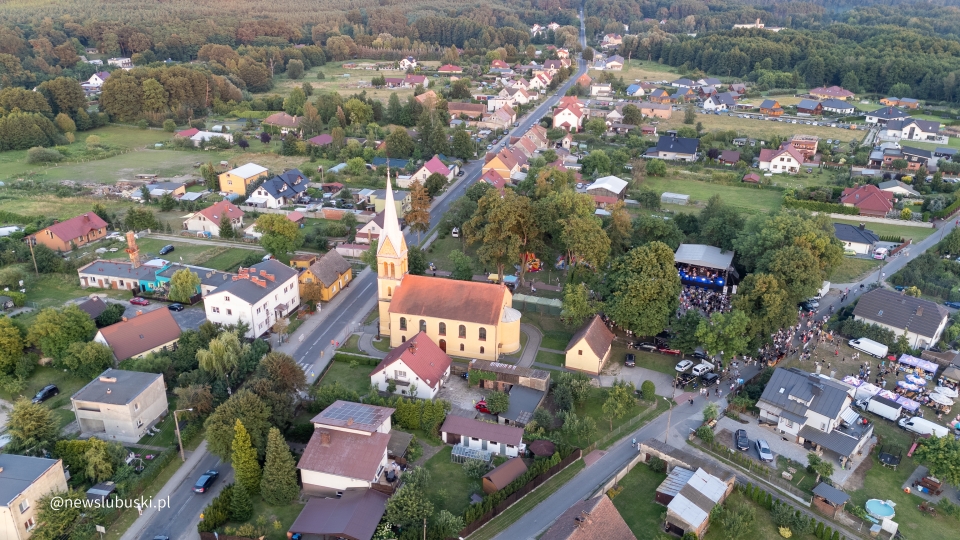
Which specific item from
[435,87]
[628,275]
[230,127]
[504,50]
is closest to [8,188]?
[230,127]

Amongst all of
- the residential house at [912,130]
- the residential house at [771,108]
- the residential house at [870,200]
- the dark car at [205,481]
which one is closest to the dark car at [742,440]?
the dark car at [205,481]

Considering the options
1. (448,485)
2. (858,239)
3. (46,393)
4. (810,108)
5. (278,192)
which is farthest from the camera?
(810,108)

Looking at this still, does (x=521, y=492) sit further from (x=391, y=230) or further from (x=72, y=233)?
(x=72, y=233)

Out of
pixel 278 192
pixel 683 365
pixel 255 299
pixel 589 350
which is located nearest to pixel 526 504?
pixel 589 350

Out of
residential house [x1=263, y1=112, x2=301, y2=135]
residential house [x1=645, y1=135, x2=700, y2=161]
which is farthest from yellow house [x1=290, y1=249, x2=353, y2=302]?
residential house [x1=263, y1=112, x2=301, y2=135]

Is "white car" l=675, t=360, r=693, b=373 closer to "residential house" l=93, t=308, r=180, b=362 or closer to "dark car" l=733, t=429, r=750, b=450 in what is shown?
"dark car" l=733, t=429, r=750, b=450

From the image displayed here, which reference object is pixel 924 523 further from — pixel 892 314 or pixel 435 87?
pixel 435 87
